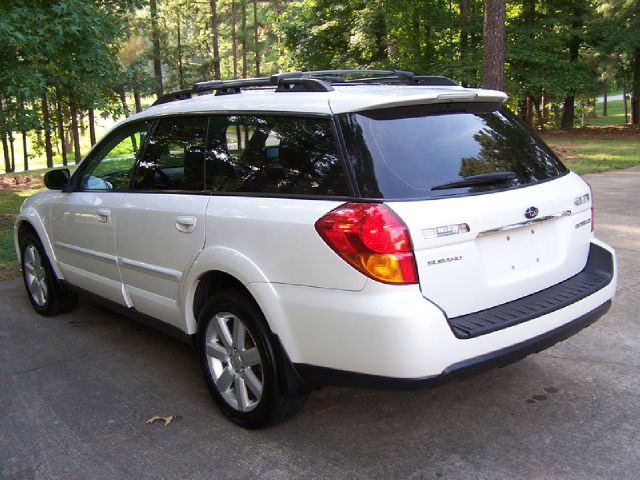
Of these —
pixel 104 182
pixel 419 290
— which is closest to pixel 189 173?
pixel 104 182

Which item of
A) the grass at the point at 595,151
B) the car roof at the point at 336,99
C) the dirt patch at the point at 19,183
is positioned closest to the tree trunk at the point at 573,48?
→ the grass at the point at 595,151

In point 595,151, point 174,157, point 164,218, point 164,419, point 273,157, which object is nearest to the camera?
point 273,157

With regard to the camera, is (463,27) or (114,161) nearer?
(114,161)

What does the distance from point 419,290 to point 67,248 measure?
3241mm

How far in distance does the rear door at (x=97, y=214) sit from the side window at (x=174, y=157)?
176 mm

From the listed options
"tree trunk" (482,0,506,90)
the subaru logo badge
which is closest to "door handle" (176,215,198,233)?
the subaru logo badge

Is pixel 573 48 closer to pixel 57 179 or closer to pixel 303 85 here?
pixel 57 179

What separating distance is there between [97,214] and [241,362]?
1.78m

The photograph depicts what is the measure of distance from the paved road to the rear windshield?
127 cm

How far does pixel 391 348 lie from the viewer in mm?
2584

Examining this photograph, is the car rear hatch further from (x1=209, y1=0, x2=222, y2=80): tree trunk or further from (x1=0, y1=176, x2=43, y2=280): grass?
(x1=209, y1=0, x2=222, y2=80): tree trunk

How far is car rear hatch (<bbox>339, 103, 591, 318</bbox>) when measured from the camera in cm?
268

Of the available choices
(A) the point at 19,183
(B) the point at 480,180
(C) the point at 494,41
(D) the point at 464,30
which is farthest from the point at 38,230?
(D) the point at 464,30

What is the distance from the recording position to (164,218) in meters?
3.65
